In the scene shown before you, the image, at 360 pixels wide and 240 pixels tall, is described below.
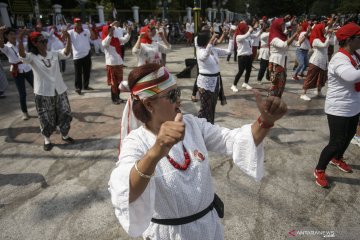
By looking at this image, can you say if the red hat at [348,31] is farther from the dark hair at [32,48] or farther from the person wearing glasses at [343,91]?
the dark hair at [32,48]

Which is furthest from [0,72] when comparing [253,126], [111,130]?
[253,126]

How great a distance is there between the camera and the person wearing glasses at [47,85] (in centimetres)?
474

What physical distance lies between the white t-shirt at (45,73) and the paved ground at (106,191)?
1.11 m

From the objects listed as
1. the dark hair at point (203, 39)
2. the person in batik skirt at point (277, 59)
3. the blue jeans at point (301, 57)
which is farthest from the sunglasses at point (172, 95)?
the blue jeans at point (301, 57)

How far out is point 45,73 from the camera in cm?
489

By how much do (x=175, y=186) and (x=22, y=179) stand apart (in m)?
3.72

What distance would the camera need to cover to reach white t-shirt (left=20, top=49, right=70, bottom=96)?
4.79 metres

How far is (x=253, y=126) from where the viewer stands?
1739 millimetres

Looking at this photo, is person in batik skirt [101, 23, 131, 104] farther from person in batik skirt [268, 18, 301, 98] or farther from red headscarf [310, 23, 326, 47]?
red headscarf [310, 23, 326, 47]

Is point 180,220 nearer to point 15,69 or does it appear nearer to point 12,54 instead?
point 15,69

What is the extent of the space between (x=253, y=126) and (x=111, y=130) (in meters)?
4.71

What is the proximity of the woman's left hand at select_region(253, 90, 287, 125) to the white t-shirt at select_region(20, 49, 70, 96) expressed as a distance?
4.31 meters

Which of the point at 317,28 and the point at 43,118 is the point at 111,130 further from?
the point at 317,28

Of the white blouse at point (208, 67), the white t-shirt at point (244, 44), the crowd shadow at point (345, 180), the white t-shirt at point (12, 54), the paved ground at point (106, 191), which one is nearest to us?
the paved ground at point (106, 191)
